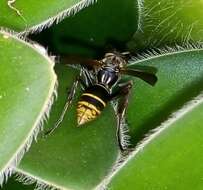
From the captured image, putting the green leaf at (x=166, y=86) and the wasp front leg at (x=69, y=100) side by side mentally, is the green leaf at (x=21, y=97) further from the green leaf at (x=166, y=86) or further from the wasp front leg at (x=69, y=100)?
the green leaf at (x=166, y=86)

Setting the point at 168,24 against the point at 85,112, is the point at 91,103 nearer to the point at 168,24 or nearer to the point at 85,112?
the point at 85,112

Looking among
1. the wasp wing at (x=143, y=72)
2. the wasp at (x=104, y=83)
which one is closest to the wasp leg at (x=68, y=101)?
the wasp at (x=104, y=83)

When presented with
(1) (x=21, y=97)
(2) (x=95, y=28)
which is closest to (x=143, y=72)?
(2) (x=95, y=28)

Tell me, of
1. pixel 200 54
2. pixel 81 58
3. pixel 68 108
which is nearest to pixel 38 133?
pixel 68 108

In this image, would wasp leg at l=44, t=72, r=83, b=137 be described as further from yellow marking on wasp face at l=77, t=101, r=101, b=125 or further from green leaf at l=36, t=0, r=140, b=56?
green leaf at l=36, t=0, r=140, b=56

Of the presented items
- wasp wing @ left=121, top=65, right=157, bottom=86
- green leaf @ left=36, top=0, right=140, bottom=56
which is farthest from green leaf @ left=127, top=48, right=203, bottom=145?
green leaf @ left=36, top=0, right=140, bottom=56

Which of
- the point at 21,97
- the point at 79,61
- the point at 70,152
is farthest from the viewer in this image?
the point at 79,61
